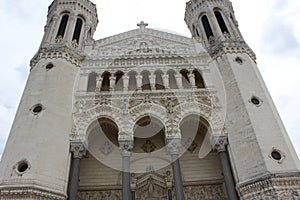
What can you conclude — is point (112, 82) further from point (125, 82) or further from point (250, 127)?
point (250, 127)

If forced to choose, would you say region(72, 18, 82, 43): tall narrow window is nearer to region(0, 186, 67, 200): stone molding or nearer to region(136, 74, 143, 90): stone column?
region(136, 74, 143, 90): stone column

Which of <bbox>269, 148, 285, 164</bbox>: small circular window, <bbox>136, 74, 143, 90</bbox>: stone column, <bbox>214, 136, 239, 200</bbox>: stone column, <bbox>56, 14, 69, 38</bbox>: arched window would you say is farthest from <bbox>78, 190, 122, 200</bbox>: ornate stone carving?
<bbox>56, 14, 69, 38</bbox>: arched window

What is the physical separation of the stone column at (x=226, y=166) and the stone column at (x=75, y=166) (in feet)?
19.3

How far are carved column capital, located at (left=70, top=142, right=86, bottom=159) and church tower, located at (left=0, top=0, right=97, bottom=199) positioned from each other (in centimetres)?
21

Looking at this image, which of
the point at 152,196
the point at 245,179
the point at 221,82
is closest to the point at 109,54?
the point at 221,82

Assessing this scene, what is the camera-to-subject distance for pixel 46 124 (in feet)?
36.7

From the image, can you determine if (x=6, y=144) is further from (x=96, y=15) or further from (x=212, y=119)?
(x=96, y=15)

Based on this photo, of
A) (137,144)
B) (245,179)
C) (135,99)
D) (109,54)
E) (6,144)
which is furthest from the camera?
(109,54)

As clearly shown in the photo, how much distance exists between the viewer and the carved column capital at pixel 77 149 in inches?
442

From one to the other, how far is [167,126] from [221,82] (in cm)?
391

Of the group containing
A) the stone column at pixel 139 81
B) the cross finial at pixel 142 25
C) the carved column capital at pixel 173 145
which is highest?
the cross finial at pixel 142 25

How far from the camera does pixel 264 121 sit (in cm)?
1144

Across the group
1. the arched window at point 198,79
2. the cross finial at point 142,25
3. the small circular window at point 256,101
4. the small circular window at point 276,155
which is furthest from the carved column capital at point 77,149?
the cross finial at point 142,25

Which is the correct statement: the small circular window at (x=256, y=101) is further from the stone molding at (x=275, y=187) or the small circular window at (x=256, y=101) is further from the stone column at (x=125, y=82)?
the stone column at (x=125, y=82)
